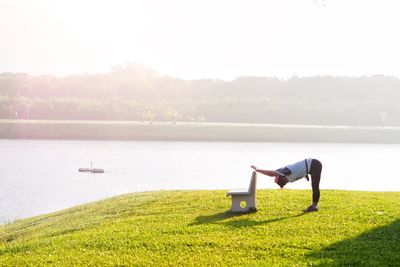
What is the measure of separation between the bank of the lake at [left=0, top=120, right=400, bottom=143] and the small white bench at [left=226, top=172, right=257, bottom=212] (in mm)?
94469

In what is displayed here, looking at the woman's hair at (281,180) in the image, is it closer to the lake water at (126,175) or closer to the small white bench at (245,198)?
the small white bench at (245,198)

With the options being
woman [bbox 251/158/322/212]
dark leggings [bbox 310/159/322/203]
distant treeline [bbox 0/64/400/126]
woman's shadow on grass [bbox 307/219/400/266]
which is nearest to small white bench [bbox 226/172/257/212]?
woman [bbox 251/158/322/212]

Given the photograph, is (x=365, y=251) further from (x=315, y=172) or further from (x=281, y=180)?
(x=315, y=172)

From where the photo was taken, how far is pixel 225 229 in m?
10.5

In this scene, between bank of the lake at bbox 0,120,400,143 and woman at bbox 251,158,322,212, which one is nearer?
woman at bbox 251,158,322,212

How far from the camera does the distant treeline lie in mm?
134750

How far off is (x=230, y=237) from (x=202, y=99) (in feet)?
482

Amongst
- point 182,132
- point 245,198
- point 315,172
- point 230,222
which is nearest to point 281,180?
point 315,172

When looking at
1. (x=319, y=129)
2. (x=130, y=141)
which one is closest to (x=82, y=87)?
(x=130, y=141)

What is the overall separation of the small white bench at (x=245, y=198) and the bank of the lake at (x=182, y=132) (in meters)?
94.5

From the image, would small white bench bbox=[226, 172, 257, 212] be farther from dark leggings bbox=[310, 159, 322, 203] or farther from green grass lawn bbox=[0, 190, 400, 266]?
dark leggings bbox=[310, 159, 322, 203]

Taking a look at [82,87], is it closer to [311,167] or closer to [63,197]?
[63,197]

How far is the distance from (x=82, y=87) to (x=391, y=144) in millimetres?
80292

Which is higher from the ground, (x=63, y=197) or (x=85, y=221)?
(x=85, y=221)
